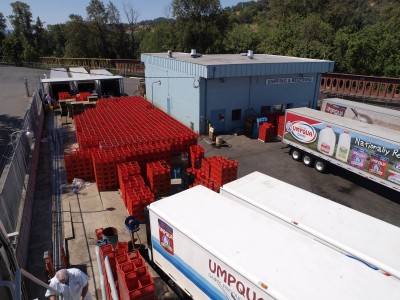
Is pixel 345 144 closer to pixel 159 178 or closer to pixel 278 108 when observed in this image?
pixel 159 178

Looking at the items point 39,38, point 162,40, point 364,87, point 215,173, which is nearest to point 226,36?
point 162,40

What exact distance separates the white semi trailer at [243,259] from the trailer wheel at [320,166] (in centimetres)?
1118

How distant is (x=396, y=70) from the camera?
43.0 meters

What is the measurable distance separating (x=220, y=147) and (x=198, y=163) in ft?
16.3

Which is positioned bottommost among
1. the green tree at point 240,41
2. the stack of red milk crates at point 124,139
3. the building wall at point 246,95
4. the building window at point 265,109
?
the stack of red milk crates at point 124,139

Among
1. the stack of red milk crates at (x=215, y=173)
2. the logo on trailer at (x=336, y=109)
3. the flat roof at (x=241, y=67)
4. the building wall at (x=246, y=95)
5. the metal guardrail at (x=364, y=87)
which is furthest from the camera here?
the metal guardrail at (x=364, y=87)

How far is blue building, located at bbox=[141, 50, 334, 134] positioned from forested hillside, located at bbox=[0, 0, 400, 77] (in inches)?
828

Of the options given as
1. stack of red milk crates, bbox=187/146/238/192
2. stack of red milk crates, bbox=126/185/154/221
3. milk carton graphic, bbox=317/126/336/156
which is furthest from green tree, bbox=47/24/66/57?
milk carton graphic, bbox=317/126/336/156

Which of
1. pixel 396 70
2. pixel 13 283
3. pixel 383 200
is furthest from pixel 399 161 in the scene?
pixel 396 70

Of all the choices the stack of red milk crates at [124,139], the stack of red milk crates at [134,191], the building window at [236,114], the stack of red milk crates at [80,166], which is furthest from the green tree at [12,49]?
the stack of red milk crates at [134,191]

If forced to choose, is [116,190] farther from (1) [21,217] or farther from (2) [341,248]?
(2) [341,248]

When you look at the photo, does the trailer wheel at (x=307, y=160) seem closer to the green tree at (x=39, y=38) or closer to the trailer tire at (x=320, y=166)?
the trailer tire at (x=320, y=166)

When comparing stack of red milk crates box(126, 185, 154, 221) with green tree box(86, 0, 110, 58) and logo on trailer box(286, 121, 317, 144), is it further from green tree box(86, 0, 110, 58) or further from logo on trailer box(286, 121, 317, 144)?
green tree box(86, 0, 110, 58)

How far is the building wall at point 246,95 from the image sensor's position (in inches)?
958
